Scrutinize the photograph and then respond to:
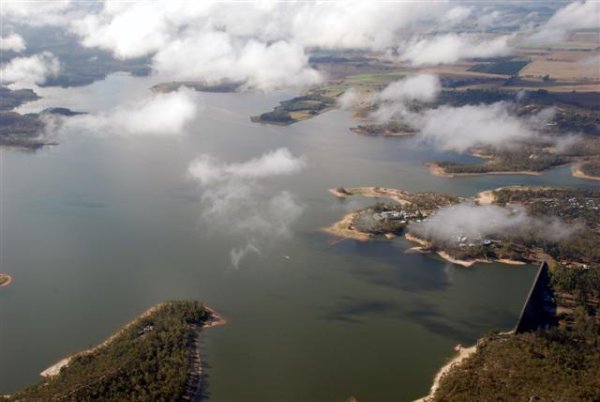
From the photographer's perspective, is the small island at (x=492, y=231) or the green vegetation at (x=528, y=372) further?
the small island at (x=492, y=231)

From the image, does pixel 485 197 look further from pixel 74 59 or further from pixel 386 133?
pixel 74 59

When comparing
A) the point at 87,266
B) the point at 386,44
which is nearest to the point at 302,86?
the point at 386,44

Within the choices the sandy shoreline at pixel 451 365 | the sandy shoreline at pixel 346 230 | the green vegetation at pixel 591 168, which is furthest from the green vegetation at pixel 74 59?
the sandy shoreline at pixel 451 365

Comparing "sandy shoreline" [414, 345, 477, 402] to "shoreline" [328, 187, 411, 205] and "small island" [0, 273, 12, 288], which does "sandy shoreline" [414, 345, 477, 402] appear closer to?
"shoreline" [328, 187, 411, 205]

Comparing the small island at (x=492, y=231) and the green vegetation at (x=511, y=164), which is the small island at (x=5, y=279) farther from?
the green vegetation at (x=511, y=164)

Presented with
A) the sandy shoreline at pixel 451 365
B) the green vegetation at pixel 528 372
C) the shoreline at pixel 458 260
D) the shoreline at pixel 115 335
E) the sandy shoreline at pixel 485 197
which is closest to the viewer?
the green vegetation at pixel 528 372
